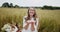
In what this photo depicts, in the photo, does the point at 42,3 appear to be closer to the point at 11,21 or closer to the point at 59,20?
the point at 59,20

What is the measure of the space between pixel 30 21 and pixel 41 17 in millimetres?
107

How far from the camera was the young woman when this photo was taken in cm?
117

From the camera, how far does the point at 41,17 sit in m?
1.17

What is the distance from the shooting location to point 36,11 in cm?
117

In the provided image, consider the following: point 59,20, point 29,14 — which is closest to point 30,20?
point 29,14

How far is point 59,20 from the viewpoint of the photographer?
3.78ft

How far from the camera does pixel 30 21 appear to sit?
118 cm

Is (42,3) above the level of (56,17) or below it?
above

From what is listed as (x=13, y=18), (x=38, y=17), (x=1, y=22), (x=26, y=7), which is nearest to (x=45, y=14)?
(x=38, y=17)

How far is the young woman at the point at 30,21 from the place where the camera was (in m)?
1.17

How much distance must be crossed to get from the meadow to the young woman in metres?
0.03

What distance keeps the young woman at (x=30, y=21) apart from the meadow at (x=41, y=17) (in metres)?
0.03

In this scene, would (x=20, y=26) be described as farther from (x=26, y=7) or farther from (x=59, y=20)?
(x=59, y=20)

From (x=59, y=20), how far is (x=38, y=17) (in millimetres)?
188
